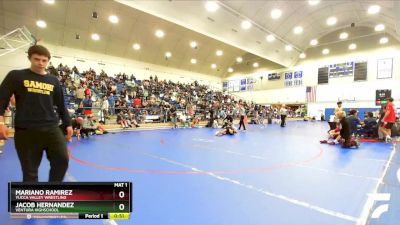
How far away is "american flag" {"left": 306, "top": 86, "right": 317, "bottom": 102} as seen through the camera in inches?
1141

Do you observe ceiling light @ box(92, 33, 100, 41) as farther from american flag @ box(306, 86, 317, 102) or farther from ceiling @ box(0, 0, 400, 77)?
american flag @ box(306, 86, 317, 102)

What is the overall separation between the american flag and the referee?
31.2 meters

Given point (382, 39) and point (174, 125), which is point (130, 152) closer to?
point (174, 125)

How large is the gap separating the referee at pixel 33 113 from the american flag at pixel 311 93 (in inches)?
1228

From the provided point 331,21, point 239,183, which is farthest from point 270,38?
point 239,183

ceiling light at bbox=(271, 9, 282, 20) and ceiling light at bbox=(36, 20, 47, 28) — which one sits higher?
ceiling light at bbox=(271, 9, 282, 20)

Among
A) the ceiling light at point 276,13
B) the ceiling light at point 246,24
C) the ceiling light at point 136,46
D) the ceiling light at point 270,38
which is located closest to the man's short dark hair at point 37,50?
the ceiling light at point 246,24

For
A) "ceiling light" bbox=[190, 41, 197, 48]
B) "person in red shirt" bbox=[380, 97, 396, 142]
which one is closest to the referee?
"person in red shirt" bbox=[380, 97, 396, 142]

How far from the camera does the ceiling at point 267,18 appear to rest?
1426 cm

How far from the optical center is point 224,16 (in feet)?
52.7

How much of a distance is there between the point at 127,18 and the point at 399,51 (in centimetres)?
2616

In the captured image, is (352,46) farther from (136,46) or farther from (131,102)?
(131,102)
